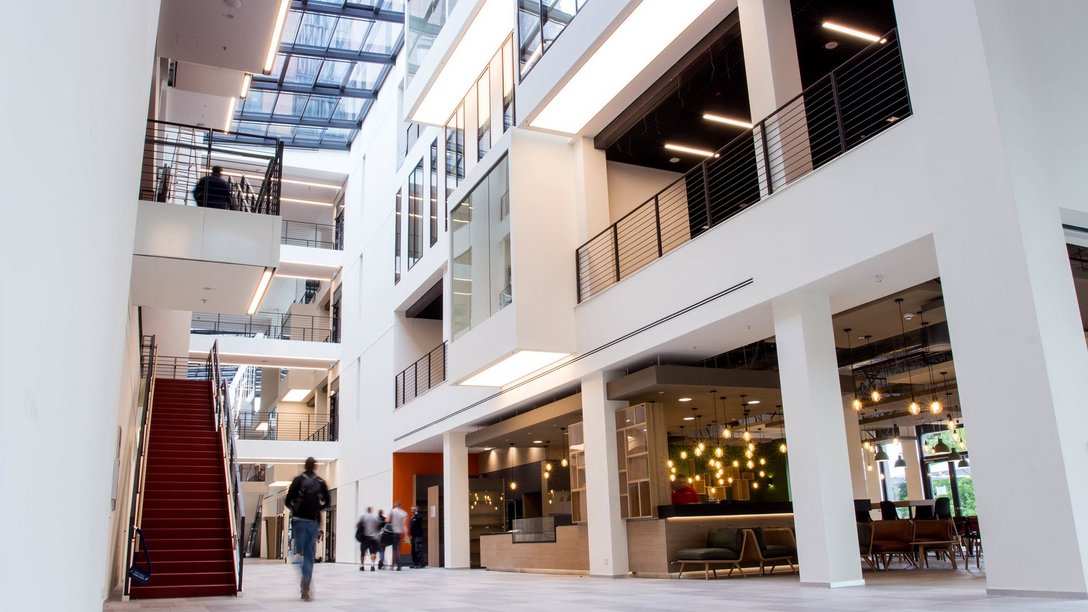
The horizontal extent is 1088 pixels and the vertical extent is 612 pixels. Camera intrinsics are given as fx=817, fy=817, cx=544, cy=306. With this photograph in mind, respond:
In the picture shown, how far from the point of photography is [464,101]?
18406 mm

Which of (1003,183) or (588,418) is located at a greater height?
(1003,183)

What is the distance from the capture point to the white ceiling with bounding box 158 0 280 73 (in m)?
9.93

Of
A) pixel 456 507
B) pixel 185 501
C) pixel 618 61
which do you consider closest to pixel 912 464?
pixel 456 507

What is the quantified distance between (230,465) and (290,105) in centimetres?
1630

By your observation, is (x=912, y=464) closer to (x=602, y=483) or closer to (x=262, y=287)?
(x=602, y=483)

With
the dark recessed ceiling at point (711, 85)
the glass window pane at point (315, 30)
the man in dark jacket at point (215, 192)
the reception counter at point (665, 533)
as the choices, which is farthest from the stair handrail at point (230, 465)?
the glass window pane at point (315, 30)

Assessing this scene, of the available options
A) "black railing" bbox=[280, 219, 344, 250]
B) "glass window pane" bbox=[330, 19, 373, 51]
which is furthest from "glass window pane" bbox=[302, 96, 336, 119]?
"black railing" bbox=[280, 219, 344, 250]

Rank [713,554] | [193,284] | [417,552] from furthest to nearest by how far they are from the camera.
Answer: [417,552] → [713,554] → [193,284]

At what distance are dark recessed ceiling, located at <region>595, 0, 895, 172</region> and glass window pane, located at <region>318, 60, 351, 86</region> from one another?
40.7 feet

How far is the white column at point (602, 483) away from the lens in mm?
11992

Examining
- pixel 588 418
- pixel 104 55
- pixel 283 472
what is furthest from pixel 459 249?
pixel 283 472

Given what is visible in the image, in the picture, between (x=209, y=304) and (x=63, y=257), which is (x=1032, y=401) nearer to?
(x=63, y=257)

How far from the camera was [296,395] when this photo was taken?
3497cm

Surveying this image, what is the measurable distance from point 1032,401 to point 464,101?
47.3 ft
